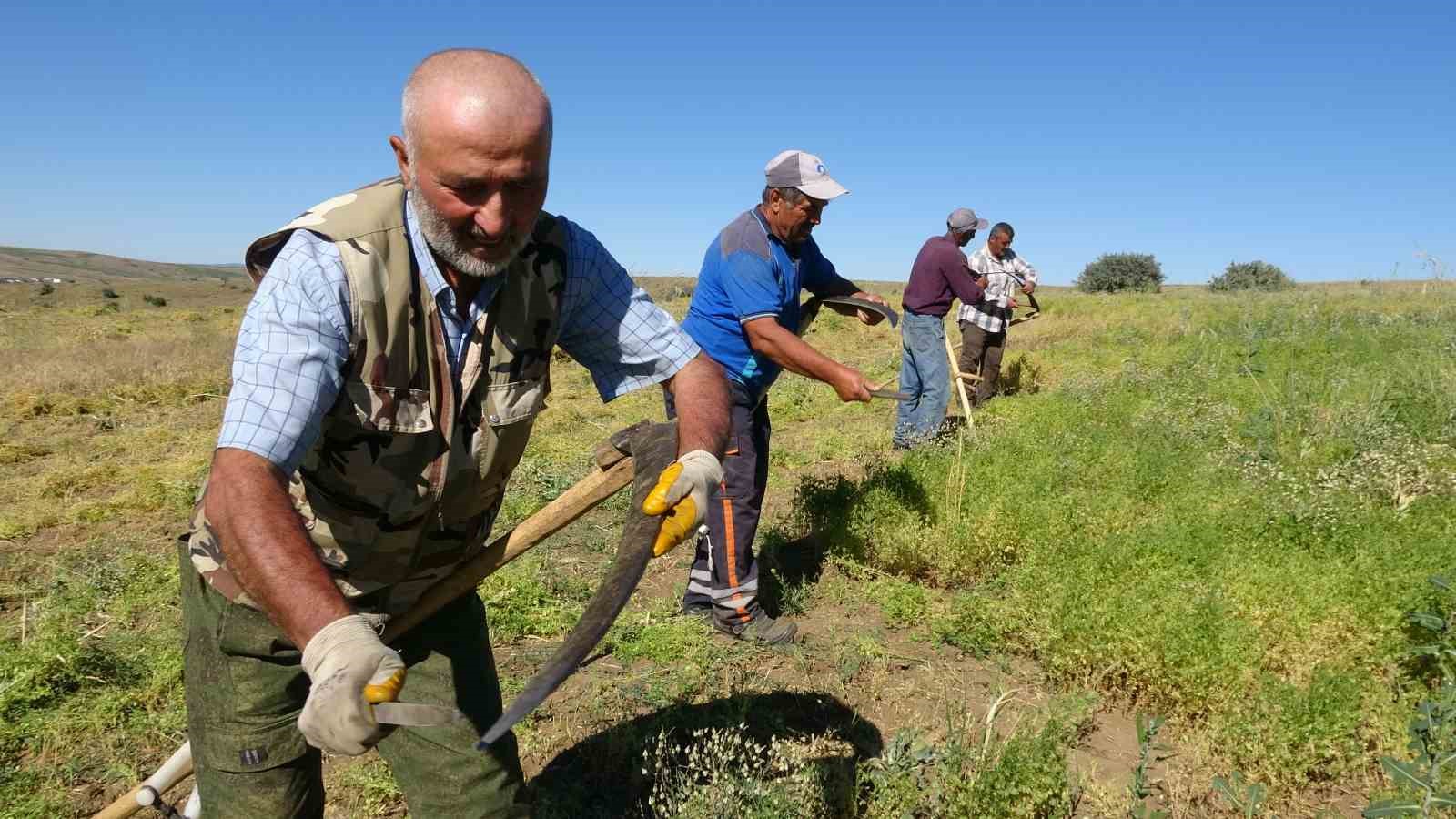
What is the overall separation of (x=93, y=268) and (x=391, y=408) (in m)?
129

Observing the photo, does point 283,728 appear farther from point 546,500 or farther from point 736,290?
point 546,500

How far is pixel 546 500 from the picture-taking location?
250 inches

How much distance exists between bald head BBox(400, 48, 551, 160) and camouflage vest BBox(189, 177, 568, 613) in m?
0.23

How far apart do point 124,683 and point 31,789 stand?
718 millimetres

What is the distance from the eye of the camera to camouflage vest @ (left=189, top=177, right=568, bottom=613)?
1763mm

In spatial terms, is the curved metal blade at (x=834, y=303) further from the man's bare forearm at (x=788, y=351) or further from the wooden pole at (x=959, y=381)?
the wooden pole at (x=959, y=381)

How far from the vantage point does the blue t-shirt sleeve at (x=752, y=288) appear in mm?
4059

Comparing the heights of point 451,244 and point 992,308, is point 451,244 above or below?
below

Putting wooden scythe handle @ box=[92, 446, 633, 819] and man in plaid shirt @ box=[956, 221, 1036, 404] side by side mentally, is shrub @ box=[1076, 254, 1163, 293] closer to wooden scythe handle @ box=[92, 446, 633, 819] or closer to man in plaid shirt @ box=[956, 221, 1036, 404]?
man in plaid shirt @ box=[956, 221, 1036, 404]

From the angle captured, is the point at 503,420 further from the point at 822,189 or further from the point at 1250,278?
the point at 1250,278

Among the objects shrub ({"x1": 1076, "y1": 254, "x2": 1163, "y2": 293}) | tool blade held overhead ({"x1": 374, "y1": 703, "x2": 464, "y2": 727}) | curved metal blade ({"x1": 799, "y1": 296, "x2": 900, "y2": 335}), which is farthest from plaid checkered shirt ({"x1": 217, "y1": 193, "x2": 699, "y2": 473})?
shrub ({"x1": 1076, "y1": 254, "x2": 1163, "y2": 293})

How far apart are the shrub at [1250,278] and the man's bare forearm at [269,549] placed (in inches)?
1287

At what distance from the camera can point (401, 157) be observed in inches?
74.5

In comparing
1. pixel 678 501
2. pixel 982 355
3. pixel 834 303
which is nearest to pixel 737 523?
pixel 834 303
